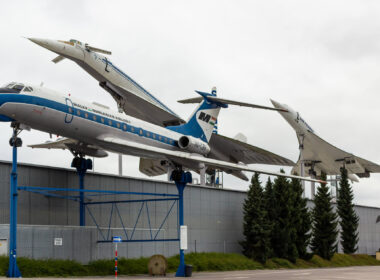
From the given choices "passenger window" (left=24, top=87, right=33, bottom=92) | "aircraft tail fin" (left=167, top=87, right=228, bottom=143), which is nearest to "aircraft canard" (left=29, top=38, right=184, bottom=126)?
"aircraft tail fin" (left=167, top=87, right=228, bottom=143)

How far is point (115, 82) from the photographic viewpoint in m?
41.7

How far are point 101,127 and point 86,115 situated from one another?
3.72 ft

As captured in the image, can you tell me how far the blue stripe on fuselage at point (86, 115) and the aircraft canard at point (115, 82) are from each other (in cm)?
871

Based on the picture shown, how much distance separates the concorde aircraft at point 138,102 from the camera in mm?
38281

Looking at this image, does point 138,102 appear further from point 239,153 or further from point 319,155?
point 319,155

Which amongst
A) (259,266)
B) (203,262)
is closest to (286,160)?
(259,266)

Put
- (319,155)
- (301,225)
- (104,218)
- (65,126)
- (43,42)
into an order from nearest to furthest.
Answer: (65,126)
(104,218)
(43,42)
(301,225)
(319,155)

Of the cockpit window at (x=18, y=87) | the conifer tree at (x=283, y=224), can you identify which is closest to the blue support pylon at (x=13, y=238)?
the cockpit window at (x=18, y=87)

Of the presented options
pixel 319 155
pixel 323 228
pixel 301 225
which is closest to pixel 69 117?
pixel 301 225

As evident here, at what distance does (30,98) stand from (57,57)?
17.6 meters

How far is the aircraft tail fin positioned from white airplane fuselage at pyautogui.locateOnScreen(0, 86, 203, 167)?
4708 millimetres

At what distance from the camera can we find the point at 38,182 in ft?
98.3

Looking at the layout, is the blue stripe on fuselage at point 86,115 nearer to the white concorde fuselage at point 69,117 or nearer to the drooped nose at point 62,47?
the white concorde fuselage at point 69,117

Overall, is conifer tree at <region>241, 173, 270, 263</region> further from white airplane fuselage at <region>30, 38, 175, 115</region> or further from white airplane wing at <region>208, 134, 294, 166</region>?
white airplane fuselage at <region>30, 38, 175, 115</region>
